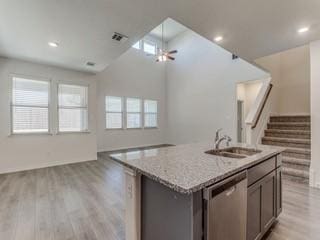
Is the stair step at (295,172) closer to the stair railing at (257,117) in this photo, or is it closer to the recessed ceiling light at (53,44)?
the stair railing at (257,117)

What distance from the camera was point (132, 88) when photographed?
8.08 m

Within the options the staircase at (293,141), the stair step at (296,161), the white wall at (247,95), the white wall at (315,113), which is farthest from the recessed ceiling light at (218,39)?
the white wall at (247,95)

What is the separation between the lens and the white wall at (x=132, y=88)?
7246 millimetres

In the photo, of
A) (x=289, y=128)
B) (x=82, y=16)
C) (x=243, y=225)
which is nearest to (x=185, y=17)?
(x=82, y=16)

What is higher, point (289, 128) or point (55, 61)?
point (55, 61)

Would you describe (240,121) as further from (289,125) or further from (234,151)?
(234,151)

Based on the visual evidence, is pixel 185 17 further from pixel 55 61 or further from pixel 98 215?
pixel 55 61

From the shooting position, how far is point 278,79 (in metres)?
6.43

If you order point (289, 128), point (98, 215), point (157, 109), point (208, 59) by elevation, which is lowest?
point (98, 215)

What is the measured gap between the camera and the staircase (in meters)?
3.85

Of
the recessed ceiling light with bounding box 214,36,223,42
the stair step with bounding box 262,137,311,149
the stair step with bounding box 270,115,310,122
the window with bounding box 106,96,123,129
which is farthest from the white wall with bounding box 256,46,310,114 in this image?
the window with bounding box 106,96,123,129

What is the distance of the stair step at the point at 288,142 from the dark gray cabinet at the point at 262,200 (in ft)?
9.15

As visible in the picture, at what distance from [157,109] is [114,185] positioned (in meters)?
5.76

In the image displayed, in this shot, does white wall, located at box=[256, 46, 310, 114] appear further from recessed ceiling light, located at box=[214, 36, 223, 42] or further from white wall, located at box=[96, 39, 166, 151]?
white wall, located at box=[96, 39, 166, 151]
